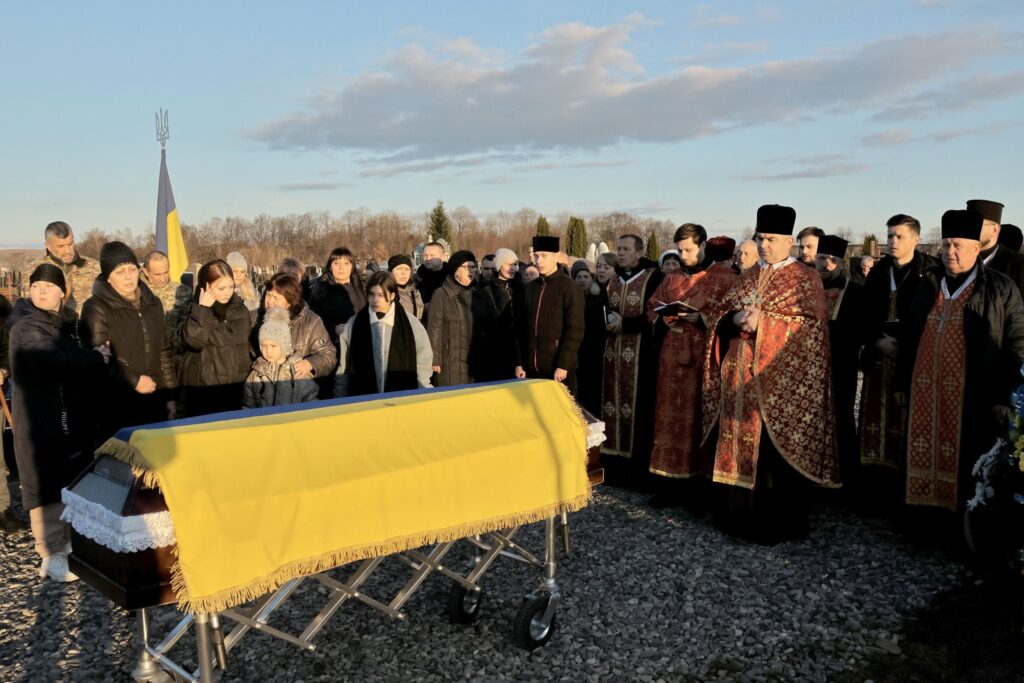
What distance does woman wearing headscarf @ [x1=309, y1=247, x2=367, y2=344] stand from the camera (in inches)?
277

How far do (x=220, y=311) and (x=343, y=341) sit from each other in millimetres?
854

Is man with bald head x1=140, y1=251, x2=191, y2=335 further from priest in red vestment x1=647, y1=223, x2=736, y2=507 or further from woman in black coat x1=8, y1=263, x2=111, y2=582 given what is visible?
priest in red vestment x1=647, y1=223, x2=736, y2=507

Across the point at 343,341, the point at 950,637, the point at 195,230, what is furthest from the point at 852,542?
the point at 195,230

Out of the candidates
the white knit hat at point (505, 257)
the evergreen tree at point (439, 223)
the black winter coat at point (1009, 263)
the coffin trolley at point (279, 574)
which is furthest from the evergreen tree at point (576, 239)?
the coffin trolley at point (279, 574)

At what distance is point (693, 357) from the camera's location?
618 cm

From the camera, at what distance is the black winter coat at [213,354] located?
205 inches

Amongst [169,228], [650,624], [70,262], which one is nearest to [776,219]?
[650,624]

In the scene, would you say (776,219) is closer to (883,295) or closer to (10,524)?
(883,295)

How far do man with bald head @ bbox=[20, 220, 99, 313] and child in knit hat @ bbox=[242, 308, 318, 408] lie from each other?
89.7 inches

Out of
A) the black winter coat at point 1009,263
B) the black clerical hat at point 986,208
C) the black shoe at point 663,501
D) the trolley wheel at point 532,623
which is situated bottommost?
the black shoe at point 663,501

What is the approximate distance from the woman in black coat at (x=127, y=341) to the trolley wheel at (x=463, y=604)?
256 centimetres

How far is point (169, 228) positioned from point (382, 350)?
17.5ft

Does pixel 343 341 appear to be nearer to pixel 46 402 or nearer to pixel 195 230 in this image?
pixel 46 402

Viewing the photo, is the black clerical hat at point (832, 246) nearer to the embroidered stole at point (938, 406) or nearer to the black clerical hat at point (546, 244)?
the embroidered stole at point (938, 406)
